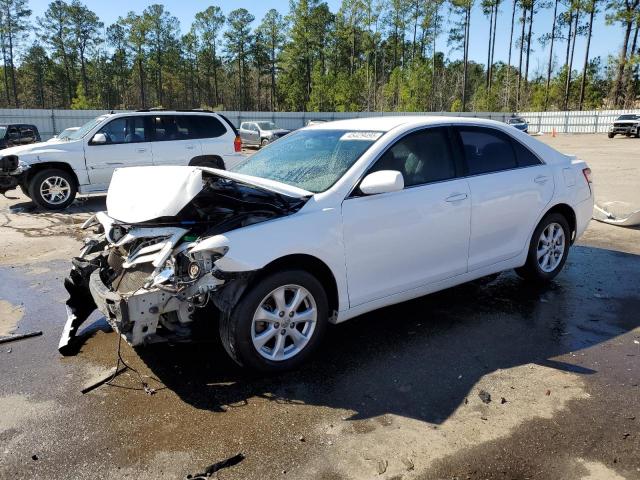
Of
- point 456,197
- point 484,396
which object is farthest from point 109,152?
point 484,396

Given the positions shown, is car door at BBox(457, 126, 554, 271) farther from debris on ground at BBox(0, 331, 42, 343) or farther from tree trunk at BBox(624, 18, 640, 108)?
tree trunk at BBox(624, 18, 640, 108)

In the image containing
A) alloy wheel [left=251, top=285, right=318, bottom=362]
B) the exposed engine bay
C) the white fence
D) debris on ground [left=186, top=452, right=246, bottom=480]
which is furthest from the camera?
the white fence

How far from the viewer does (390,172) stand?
3824 mm

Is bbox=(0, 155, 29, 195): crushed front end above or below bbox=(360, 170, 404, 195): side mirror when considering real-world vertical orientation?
below

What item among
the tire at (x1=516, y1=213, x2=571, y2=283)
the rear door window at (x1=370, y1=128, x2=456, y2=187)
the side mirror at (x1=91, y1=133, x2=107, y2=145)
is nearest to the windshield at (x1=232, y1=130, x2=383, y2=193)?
the rear door window at (x1=370, y1=128, x2=456, y2=187)

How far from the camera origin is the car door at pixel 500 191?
4625 millimetres

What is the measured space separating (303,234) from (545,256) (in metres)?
3.09

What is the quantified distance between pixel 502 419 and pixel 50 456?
2.58 metres

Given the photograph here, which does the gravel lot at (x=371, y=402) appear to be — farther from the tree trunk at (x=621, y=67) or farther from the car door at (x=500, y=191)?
the tree trunk at (x=621, y=67)

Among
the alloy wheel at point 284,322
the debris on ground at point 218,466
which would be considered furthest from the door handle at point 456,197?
the debris on ground at point 218,466

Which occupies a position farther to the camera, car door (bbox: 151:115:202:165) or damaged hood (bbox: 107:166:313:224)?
car door (bbox: 151:115:202:165)

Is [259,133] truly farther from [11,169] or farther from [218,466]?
[218,466]

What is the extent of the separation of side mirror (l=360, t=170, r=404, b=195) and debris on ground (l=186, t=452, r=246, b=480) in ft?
6.46

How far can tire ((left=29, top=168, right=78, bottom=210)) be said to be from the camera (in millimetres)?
10320
